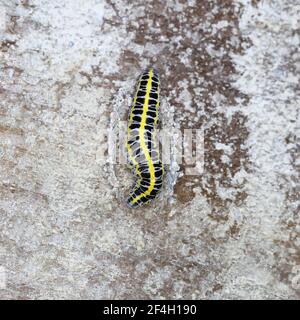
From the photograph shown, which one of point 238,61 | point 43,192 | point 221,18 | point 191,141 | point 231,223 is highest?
point 221,18

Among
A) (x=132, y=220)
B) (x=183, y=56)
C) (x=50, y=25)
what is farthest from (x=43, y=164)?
(x=183, y=56)

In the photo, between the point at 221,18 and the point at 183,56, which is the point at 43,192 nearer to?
the point at 183,56

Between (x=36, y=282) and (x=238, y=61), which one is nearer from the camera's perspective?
(x=238, y=61)

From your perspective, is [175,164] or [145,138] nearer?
[145,138]
